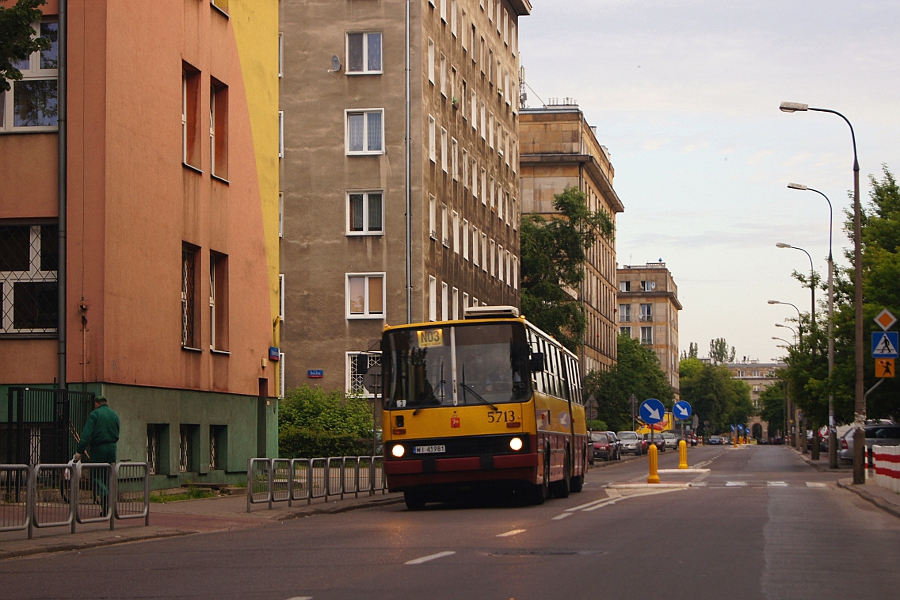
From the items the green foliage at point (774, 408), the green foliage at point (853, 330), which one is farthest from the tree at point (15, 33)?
the green foliage at point (774, 408)

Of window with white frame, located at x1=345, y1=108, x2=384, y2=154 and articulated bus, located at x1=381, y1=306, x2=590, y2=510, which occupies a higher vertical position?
window with white frame, located at x1=345, y1=108, x2=384, y2=154

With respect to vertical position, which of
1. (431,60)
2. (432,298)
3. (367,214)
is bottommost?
(432,298)

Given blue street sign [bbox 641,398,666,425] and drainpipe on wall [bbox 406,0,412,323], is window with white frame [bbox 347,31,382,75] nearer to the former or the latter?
drainpipe on wall [bbox 406,0,412,323]

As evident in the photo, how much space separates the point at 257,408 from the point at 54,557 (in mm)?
17129

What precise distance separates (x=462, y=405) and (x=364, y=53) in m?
32.6

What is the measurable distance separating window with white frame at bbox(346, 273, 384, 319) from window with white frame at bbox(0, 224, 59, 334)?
27919mm

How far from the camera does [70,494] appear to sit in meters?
16.5

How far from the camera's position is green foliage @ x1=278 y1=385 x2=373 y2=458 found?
4453cm

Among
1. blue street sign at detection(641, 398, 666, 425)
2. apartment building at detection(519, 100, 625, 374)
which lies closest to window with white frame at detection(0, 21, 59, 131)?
blue street sign at detection(641, 398, 666, 425)

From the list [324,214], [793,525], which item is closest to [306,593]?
[793,525]

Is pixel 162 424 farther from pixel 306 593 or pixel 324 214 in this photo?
pixel 324 214

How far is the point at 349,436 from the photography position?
147ft

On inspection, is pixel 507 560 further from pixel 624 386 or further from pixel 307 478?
pixel 624 386

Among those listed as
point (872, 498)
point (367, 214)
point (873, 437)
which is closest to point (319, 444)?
point (367, 214)
